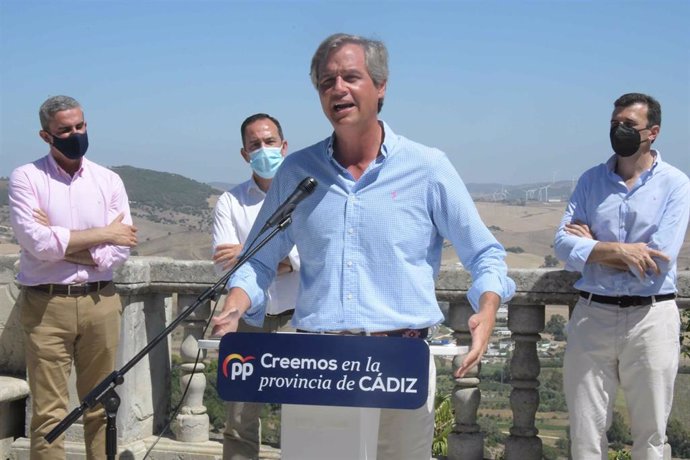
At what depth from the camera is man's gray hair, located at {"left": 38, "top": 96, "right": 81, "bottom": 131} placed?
198 inches

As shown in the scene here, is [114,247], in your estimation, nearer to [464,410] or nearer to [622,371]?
[464,410]

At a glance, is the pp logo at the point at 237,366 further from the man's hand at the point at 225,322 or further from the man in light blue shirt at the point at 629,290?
the man in light blue shirt at the point at 629,290

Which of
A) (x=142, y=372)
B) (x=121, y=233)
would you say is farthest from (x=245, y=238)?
Result: (x=142, y=372)

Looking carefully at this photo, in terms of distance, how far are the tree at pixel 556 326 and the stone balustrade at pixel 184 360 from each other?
9 cm

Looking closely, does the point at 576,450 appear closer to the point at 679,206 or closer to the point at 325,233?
the point at 679,206

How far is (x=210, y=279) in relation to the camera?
221 inches

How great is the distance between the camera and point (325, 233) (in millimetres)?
3236

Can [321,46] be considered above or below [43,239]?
above

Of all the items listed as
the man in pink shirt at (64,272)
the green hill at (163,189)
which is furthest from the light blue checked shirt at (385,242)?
the green hill at (163,189)

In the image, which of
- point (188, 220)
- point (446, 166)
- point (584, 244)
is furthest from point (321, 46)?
point (188, 220)

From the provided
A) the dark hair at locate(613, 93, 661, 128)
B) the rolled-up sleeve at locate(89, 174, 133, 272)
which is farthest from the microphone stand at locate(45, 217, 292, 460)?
the dark hair at locate(613, 93, 661, 128)

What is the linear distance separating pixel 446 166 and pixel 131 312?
2.97m

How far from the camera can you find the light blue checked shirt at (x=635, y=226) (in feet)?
15.0

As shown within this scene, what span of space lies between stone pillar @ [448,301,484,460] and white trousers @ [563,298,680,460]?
74cm
